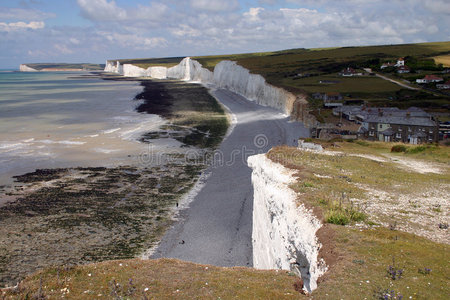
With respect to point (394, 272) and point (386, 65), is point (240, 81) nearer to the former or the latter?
point (386, 65)

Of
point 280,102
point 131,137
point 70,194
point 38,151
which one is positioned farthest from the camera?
point 280,102

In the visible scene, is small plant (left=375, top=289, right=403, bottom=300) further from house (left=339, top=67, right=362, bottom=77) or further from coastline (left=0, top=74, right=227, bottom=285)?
house (left=339, top=67, right=362, bottom=77)

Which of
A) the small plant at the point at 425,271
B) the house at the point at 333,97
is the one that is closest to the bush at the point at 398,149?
the small plant at the point at 425,271

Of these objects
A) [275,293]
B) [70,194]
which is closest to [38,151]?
[70,194]

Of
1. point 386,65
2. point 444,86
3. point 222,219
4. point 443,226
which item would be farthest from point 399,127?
point 386,65

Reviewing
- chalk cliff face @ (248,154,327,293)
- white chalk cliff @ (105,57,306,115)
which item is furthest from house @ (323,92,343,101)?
chalk cliff face @ (248,154,327,293)

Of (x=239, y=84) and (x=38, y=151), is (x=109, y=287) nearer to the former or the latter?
(x=38, y=151)

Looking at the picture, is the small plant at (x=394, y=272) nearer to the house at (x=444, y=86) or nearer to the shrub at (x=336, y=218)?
the shrub at (x=336, y=218)
